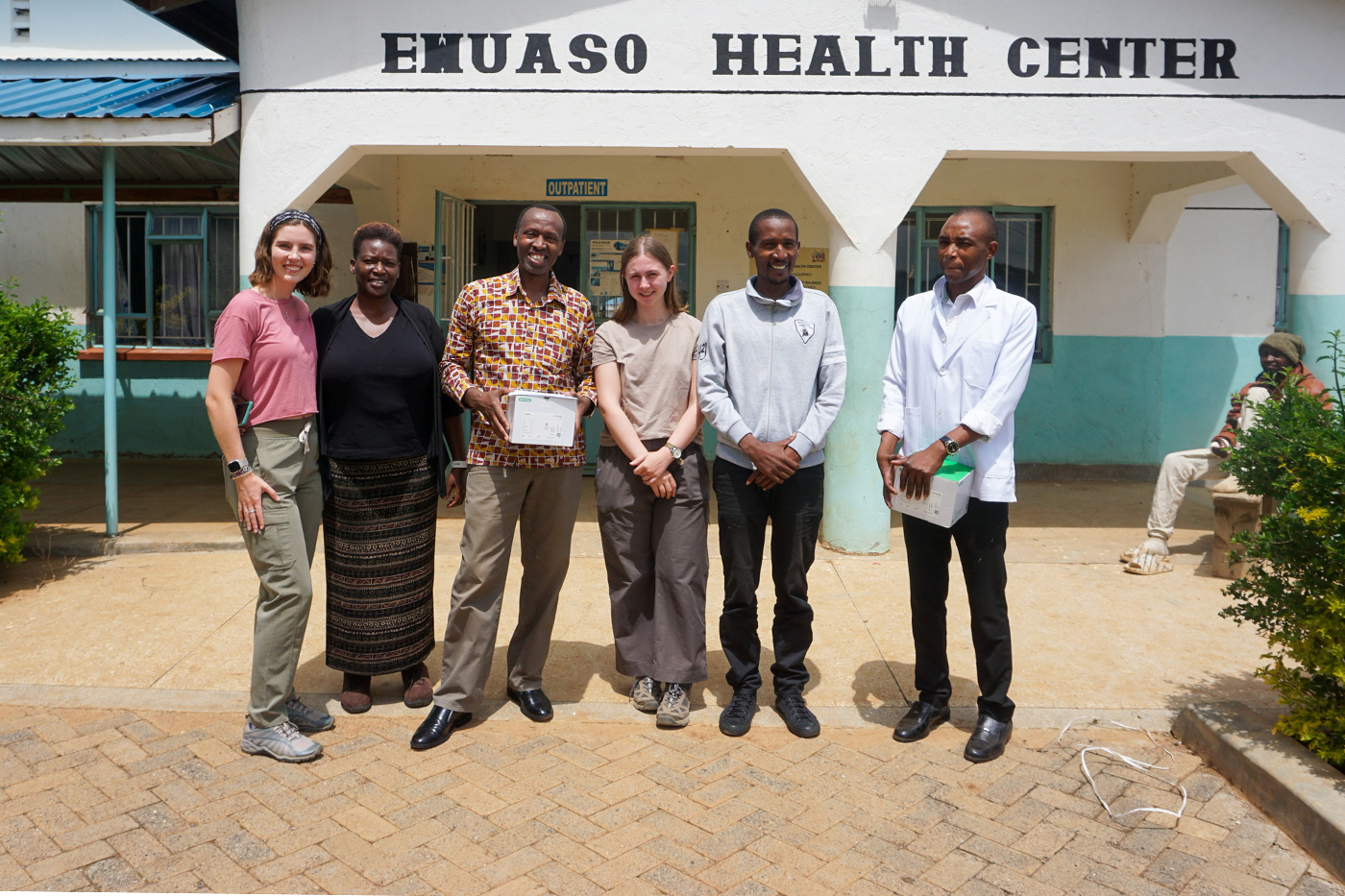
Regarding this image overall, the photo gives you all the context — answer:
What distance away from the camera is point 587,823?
9.95 ft

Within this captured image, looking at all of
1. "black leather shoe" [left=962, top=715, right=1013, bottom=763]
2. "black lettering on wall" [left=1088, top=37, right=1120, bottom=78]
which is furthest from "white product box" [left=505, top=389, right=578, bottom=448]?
"black lettering on wall" [left=1088, top=37, right=1120, bottom=78]

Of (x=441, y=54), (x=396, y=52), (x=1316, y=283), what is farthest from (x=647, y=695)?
(x=1316, y=283)

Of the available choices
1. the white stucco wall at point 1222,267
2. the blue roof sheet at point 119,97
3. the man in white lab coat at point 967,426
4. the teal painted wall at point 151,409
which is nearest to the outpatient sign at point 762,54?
the blue roof sheet at point 119,97

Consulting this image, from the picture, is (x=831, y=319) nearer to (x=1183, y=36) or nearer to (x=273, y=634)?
(x=273, y=634)

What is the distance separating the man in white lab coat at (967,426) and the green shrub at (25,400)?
15.8 ft

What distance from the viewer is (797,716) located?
378cm

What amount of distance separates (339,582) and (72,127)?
412 cm

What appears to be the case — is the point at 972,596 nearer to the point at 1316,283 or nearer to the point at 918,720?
the point at 918,720

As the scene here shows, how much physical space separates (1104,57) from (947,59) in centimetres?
97

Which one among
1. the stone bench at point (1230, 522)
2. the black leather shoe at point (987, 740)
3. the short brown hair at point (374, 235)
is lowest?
the black leather shoe at point (987, 740)

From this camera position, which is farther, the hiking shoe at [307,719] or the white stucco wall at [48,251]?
the white stucco wall at [48,251]

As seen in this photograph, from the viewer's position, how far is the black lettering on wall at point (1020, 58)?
616cm

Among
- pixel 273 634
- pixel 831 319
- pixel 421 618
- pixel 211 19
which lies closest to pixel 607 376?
pixel 831 319

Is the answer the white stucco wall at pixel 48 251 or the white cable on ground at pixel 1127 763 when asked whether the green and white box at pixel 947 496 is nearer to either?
the white cable on ground at pixel 1127 763
